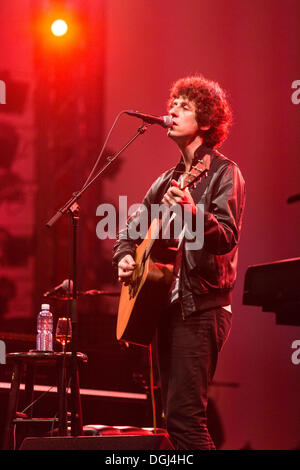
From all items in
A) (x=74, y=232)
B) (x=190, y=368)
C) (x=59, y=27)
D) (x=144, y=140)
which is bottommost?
(x=190, y=368)

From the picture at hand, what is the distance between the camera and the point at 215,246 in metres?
2.13

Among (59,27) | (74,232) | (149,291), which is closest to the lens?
(149,291)

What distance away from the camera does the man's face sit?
2.48 m

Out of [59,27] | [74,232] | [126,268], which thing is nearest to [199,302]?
[126,268]

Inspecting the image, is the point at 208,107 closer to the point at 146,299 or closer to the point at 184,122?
the point at 184,122

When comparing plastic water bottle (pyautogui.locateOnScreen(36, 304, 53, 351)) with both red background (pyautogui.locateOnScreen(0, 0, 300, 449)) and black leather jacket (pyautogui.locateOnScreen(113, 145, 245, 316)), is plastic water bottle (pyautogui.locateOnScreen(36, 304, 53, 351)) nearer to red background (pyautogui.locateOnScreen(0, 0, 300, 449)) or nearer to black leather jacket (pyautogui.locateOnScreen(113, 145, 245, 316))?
red background (pyautogui.locateOnScreen(0, 0, 300, 449))

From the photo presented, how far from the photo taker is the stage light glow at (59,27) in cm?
571

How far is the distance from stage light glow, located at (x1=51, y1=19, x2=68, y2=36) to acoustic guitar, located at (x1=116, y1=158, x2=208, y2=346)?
381 centimetres

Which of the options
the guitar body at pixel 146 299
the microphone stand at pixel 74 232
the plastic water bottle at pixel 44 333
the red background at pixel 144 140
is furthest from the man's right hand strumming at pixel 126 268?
the red background at pixel 144 140

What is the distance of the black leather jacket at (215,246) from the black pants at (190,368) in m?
0.06

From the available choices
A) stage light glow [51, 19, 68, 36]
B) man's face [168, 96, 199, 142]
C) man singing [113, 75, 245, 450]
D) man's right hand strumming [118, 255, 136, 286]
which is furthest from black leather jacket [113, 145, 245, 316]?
stage light glow [51, 19, 68, 36]

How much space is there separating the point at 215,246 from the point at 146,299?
39cm
